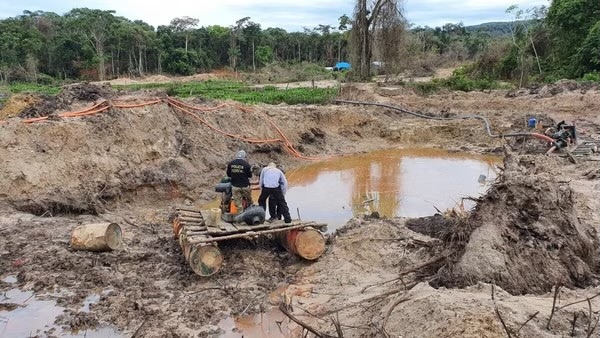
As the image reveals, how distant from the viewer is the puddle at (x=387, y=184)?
544 inches

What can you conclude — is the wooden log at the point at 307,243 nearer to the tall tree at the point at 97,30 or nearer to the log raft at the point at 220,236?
the log raft at the point at 220,236

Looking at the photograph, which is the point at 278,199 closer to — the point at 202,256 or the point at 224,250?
the point at 224,250

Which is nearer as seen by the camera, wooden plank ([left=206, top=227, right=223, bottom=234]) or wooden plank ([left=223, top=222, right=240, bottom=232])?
wooden plank ([left=206, top=227, right=223, bottom=234])

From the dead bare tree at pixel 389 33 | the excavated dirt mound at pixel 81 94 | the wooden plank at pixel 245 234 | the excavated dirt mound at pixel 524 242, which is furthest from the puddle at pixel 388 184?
the dead bare tree at pixel 389 33

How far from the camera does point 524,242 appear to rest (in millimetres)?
7000

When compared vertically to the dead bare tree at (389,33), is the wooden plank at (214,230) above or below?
below

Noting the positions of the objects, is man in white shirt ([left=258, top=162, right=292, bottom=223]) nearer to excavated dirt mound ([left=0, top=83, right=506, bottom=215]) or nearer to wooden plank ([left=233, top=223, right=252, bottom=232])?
wooden plank ([left=233, top=223, right=252, bottom=232])

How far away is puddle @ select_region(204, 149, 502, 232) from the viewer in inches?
544

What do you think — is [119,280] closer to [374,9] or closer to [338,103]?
[338,103]

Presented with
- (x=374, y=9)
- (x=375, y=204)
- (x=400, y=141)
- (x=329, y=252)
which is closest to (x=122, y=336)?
(x=329, y=252)

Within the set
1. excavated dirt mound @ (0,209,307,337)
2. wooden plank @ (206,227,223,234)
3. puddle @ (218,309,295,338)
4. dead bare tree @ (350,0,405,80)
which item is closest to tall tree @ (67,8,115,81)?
dead bare tree @ (350,0,405,80)

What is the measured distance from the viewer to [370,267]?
8.95m

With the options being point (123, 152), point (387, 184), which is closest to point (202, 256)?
point (123, 152)

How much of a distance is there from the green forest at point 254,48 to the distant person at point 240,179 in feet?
87.2
